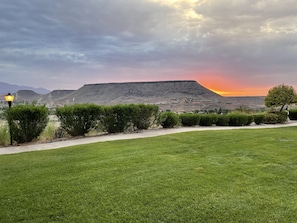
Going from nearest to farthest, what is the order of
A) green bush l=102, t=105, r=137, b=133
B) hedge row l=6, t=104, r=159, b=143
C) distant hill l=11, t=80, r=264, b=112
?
hedge row l=6, t=104, r=159, b=143, green bush l=102, t=105, r=137, b=133, distant hill l=11, t=80, r=264, b=112

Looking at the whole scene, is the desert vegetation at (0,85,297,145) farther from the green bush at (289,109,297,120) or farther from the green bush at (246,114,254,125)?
the green bush at (289,109,297,120)

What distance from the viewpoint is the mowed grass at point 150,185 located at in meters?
3.44

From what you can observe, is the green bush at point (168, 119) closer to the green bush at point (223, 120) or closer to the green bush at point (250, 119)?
the green bush at point (223, 120)

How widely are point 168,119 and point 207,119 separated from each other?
2.91 metres

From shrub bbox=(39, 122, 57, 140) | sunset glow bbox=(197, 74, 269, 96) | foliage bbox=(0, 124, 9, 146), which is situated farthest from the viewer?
sunset glow bbox=(197, 74, 269, 96)

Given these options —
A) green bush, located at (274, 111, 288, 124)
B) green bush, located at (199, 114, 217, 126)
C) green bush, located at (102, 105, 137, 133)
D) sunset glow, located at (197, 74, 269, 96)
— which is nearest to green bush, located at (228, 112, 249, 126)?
green bush, located at (199, 114, 217, 126)

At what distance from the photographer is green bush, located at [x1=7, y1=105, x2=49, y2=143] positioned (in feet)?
30.2

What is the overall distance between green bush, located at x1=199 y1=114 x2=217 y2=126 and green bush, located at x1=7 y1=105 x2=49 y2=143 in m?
8.72

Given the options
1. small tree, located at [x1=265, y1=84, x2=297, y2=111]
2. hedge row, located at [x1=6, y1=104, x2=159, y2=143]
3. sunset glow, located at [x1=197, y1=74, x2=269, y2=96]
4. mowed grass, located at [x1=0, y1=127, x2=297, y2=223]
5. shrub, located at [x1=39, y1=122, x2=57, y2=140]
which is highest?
sunset glow, located at [x1=197, y1=74, x2=269, y2=96]

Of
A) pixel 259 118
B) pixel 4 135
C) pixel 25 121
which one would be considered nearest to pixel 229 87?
pixel 259 118

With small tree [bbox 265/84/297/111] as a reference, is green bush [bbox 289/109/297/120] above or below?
below

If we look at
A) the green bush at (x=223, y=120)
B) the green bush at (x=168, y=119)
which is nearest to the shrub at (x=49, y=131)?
the green bush at (x=168, y=119)

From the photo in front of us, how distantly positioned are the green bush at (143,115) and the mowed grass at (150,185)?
15.0 feet

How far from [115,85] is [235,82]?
44.5 ft
